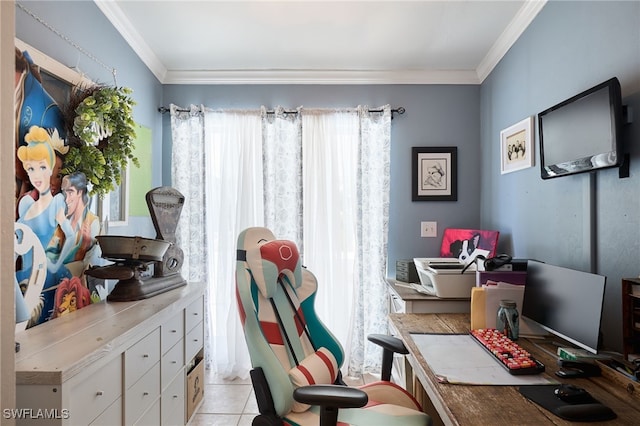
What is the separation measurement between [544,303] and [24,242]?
2.25m

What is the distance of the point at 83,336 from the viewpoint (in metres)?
1.43

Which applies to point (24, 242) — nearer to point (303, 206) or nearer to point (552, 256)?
point (303, 206)

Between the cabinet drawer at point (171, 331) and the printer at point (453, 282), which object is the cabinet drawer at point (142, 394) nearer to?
the cabinet drawer at point (171, 331)

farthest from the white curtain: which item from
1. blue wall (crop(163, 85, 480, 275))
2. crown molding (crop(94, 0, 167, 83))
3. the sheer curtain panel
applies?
crown molding (crop(94, 0, 167, 83))

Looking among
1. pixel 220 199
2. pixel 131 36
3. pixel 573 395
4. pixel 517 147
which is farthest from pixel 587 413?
pixel 131 36

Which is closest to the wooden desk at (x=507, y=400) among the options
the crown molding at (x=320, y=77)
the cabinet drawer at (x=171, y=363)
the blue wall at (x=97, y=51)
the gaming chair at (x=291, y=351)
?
the gaming chair at (x=291, y=351)

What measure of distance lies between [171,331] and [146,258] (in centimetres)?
43

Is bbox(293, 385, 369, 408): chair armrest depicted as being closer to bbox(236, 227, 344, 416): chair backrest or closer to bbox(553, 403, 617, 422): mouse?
bbox(236, 227, 344, 416): chair backrest

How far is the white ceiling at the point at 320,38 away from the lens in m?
2.22

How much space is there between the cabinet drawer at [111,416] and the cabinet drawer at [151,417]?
170 mm

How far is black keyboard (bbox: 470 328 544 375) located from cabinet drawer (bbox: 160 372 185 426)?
1.61m

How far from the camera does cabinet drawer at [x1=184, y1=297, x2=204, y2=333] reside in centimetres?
226

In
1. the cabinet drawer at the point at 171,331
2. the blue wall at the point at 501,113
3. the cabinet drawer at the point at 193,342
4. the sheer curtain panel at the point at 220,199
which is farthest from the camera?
the sheer curtain panel at the point at 220,199

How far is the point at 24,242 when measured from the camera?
1.51 metres
